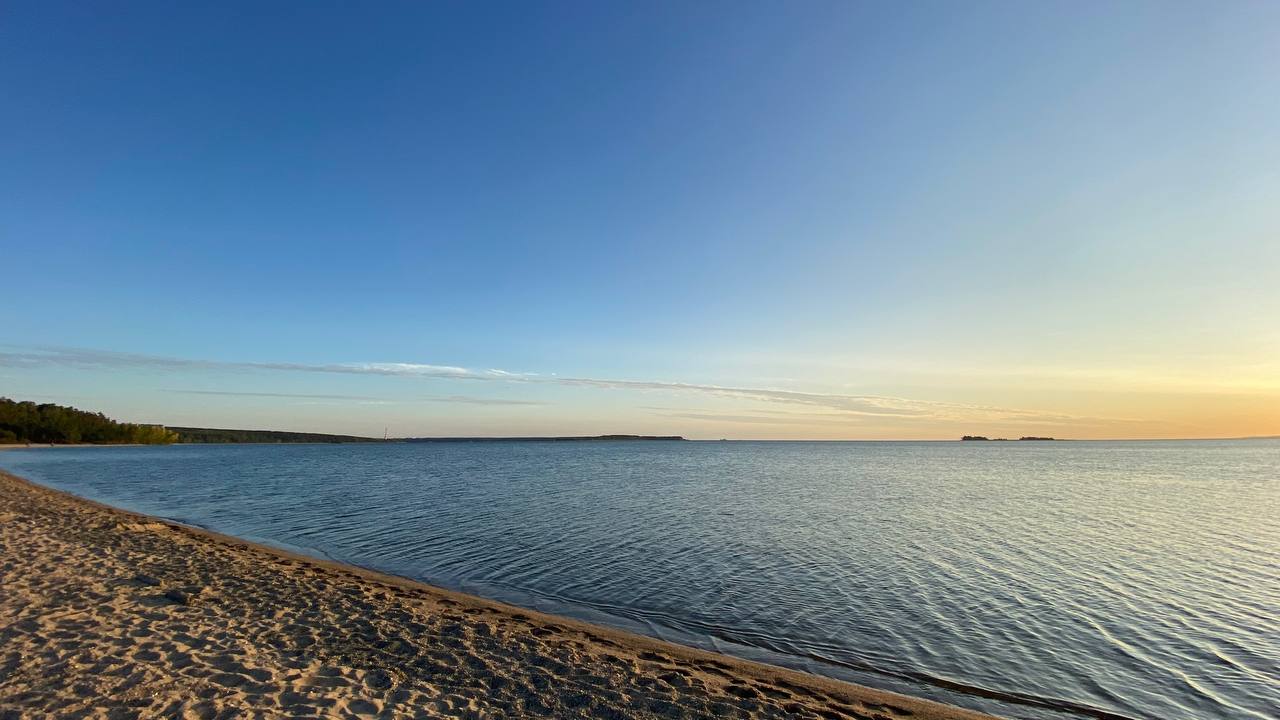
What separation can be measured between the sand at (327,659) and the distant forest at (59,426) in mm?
173660

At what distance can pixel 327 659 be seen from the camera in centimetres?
1098

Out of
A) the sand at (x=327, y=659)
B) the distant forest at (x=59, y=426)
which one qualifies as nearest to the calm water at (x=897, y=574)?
the sand at (x=327, y=659)

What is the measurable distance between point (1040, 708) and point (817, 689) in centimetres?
423

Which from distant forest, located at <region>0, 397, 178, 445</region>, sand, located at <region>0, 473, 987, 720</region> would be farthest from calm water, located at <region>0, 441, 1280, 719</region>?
distant forest, located at <region>0, 397, 178, 445</region>

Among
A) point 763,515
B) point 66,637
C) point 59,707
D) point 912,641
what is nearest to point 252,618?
point 66,637

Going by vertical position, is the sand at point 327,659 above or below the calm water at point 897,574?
above

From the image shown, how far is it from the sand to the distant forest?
570ft

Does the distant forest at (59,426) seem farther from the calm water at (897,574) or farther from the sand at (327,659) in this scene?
the sand at (327,659)

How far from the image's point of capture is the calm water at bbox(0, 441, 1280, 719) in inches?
510

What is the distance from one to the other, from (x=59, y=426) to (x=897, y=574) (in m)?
202

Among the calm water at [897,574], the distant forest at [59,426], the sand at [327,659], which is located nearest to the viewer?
the sand at [327,659]

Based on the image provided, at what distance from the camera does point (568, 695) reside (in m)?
10.1

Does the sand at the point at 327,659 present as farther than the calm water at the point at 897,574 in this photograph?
No

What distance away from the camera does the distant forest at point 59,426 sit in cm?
13600
